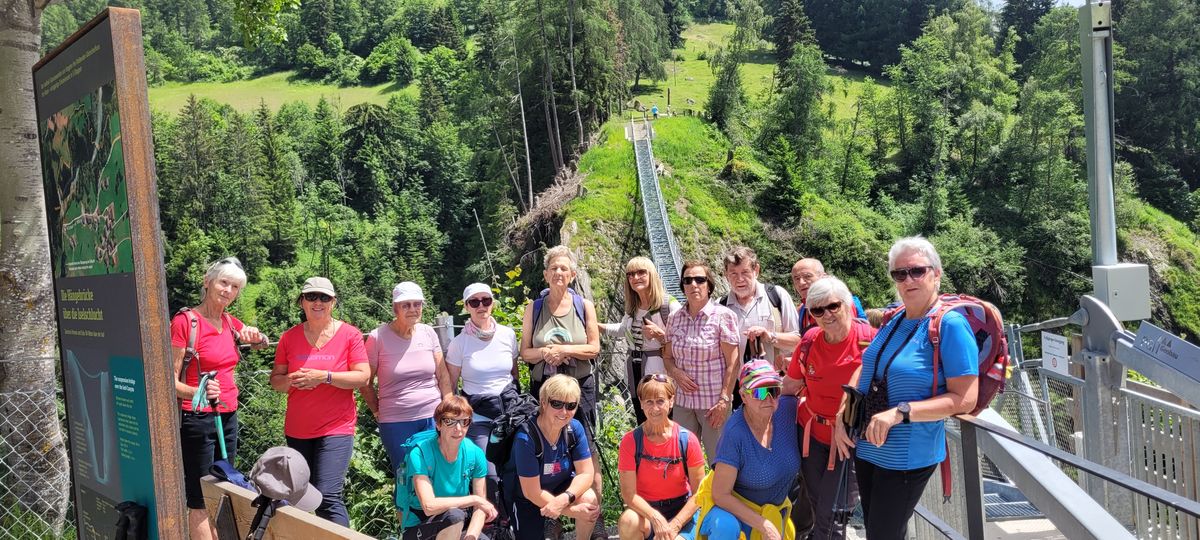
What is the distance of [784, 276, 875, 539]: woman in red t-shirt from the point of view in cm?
315

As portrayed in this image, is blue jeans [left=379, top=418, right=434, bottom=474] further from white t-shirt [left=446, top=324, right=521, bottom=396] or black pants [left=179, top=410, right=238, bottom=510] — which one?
black pants [left=179, top=410, right=238, bottom=510]

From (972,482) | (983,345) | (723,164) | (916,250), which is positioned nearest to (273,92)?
(723,164)

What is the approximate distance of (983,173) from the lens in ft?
169

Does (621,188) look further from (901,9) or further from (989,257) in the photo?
(901,9)

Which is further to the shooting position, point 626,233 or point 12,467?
point 626,233

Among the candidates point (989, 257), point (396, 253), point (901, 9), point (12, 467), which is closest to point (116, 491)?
point (12, 467)

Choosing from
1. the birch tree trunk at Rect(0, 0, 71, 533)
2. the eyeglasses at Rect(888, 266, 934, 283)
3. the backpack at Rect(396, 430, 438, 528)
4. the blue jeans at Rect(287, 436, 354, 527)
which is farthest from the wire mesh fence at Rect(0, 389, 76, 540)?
the eyeglasses at Rect(888, 266, 934, 283)

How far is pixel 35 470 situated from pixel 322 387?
2357 millimetres

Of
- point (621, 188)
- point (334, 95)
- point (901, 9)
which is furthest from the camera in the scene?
point (334, 95)

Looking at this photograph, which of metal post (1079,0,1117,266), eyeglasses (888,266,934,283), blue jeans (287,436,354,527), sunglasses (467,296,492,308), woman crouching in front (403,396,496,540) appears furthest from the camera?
metal post (1079,0,1117,266)

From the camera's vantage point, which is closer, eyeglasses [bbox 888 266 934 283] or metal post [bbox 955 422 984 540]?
metal post [bbox 955 422 984 540]

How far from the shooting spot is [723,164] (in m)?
36.8

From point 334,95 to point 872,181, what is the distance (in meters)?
56.9

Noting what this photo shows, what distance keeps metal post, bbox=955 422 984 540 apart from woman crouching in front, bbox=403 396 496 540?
204 cm
